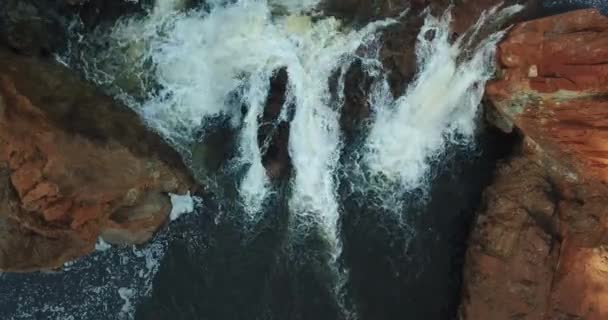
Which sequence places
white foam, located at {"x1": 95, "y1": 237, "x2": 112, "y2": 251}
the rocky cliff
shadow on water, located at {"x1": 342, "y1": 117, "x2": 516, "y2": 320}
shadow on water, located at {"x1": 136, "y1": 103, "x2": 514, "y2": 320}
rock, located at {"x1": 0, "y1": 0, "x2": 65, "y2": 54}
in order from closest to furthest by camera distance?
rock, located at {"x1": 0, "y1": 0, "x2": 65, "y2": 54}, white foam, located at {"x1": 95, "y1": 237, "x2": 112, "y2": 251}, shadow on water, located at {"x1": 136, "y1": 103, "x2": 514, "y2": 320}, the rocky cliff, shadow on water, located at {"x1": 342, "y1": 117, "x2": 516, "y2": 320}

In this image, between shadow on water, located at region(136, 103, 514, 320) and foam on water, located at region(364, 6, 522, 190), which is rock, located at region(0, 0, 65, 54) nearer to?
shadow on water, located at region(136, 103, 514, 320)

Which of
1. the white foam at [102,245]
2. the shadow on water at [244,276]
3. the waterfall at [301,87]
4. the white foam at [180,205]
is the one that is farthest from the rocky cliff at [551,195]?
Result: the white foam at [102,245]

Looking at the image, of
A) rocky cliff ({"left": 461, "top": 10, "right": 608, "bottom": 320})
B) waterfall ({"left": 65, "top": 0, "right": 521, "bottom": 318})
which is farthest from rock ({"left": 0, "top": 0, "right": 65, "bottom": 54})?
rocky cliff ({"left": 461, "top": 10, "right": 608, "bottom": 320})

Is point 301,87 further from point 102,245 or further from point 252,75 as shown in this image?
point 102,245

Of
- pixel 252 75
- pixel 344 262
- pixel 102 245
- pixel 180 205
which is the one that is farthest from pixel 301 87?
pixel 102 245

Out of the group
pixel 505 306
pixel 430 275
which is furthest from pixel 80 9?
pixel 505 306

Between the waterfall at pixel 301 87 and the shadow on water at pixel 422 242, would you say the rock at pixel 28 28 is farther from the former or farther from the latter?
the shadow on water at pixel 422 242
